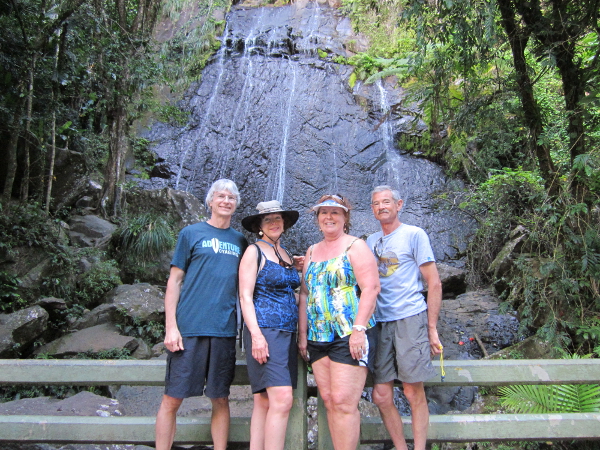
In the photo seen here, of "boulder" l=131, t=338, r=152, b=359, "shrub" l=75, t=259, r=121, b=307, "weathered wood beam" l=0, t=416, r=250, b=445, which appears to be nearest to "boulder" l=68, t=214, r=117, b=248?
"shrub" l=75, t=259, r=121, b=307

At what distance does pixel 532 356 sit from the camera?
555cm

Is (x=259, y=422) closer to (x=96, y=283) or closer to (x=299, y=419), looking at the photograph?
(x=299, y=419)

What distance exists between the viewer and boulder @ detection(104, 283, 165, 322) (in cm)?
664

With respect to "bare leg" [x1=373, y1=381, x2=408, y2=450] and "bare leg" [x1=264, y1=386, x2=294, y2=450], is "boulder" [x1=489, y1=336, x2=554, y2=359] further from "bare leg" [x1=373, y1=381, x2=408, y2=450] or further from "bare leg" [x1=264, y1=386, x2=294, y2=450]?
"bare leg" [x1=264, y1=386, x2=294, y2=450]

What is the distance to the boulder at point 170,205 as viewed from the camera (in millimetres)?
9727

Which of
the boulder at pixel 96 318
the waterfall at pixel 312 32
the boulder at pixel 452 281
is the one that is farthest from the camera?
the waterfall at pixel 312 32

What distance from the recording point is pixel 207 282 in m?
2.81

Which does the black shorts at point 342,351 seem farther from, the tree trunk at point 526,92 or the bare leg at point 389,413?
the tree trunk at point 526,92

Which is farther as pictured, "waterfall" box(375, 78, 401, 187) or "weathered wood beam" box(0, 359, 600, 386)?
"waterfall" box(375, 78, 401, 187)

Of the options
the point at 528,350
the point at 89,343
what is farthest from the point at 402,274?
the point at 89,343

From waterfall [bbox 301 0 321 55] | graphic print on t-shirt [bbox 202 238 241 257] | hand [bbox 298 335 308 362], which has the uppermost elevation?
waterfall [bbox 301 0 321 55]

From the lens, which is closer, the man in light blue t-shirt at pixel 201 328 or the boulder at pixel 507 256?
the man in light blue t-shirt at pixel 201 328

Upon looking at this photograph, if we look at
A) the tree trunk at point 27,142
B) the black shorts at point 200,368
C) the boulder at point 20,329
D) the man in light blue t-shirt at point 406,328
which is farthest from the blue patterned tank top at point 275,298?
the tree trunk at point 27,142

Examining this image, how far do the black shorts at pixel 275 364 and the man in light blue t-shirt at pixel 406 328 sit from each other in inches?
21.2
